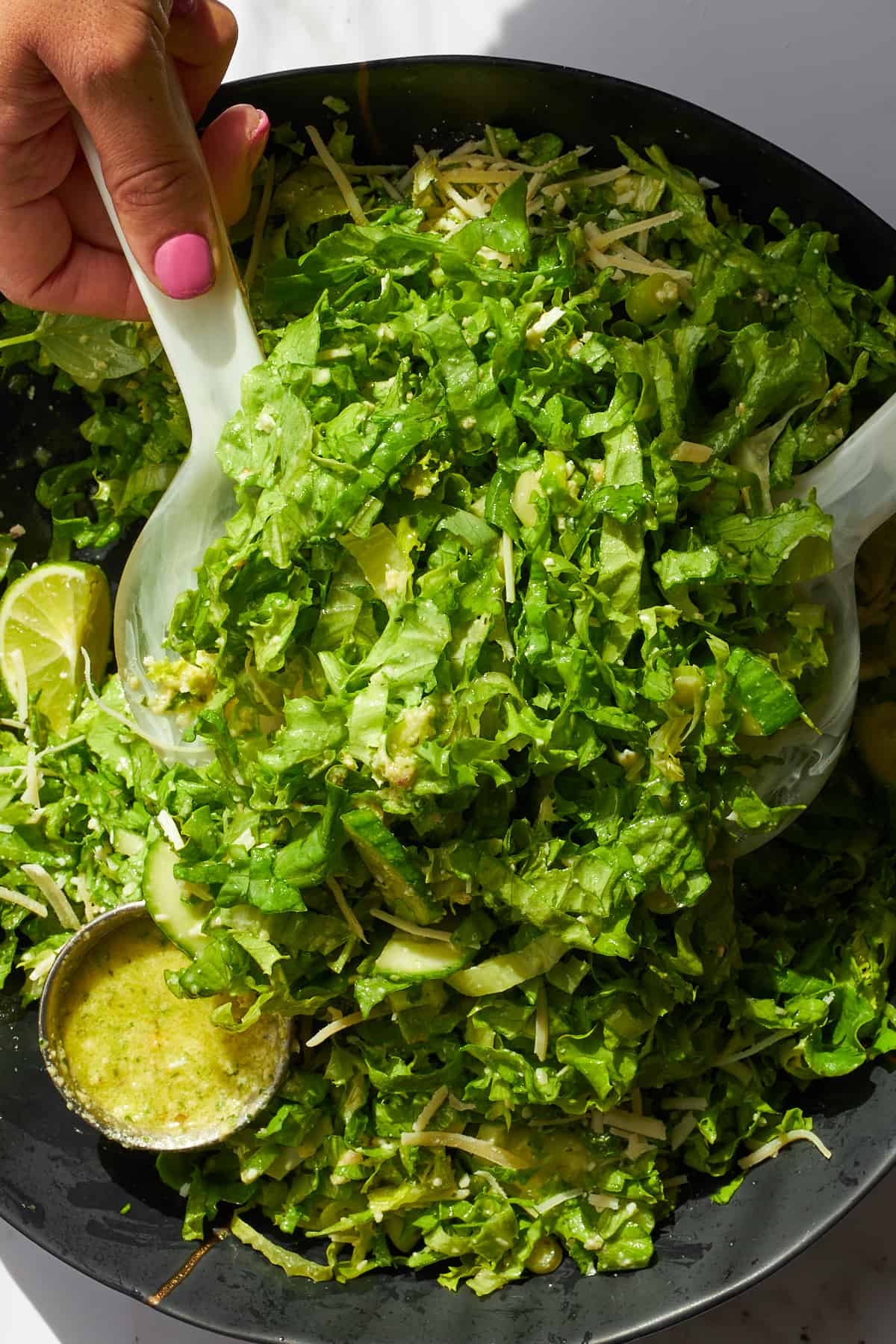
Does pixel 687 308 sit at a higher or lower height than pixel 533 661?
higher

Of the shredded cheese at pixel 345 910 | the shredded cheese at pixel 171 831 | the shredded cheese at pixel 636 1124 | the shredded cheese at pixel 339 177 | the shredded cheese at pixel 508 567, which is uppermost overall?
the shredded cheese at pixel 339 177

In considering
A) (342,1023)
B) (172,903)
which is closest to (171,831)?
(172,903)

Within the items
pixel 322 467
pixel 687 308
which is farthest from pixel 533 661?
pixel 687 308

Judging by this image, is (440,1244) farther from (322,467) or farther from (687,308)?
(687,308)

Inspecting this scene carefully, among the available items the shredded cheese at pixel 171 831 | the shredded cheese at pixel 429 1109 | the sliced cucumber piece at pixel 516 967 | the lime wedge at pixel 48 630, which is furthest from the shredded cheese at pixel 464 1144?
the lime wedge at pixel 48 630

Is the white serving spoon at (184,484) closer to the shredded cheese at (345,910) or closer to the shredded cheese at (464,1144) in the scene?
the shredded cheese at (345,910)

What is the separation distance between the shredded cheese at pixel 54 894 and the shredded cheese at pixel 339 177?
1531mm

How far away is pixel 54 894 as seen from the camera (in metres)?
2.57

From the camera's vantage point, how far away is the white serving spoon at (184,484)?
2.15m

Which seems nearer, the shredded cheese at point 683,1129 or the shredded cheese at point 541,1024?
the shredded cheese at point 541,1024

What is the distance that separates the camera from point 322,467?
2.01 metres

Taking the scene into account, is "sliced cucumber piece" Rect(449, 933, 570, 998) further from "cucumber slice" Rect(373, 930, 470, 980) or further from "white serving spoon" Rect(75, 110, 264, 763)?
"white serving spoon" Rect(75, 110, 264, 763)

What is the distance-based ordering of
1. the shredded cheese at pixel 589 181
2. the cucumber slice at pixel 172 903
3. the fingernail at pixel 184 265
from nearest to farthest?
the fingernail at pixel 184 265
the cucumber slice at pixel 172 903
the shredded cheese at pixel 589 181

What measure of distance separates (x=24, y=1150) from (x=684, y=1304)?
1371 mm
